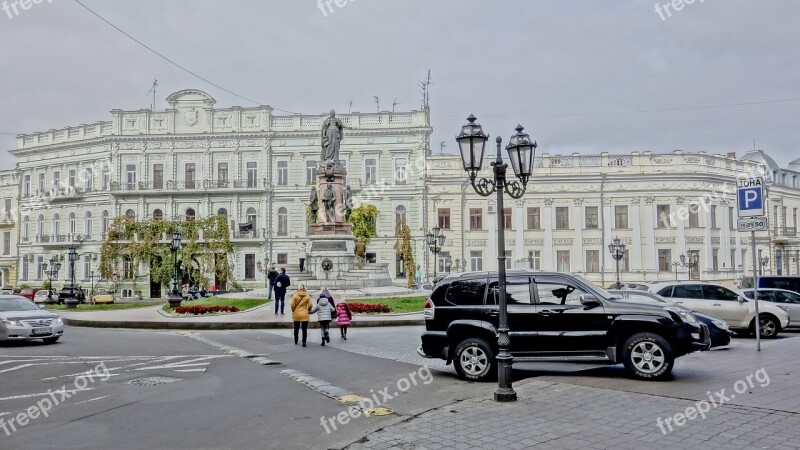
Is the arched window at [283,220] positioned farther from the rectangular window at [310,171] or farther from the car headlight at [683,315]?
the car headlight at [683,315]

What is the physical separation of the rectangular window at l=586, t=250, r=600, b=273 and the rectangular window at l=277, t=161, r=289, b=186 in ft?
92.8

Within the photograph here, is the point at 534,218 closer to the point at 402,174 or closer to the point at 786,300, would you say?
the point at 402,174

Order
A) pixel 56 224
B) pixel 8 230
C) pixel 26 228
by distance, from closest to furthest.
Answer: pixel 56 224
pixel 26 228
pixel 8 230

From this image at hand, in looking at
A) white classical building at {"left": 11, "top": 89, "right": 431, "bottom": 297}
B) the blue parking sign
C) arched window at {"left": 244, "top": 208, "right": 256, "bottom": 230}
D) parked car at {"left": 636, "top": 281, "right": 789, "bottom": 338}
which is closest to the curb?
parked car at {"left": 636, "top": 281, "right": 789, "bottom": 338}

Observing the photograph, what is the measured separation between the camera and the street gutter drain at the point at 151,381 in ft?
37.2

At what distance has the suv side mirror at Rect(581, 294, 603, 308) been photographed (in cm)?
1073

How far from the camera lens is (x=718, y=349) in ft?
50.3

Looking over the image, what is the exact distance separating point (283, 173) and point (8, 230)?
3436 cm

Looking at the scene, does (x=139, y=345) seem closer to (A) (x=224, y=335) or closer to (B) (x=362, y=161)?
(A) (x=224, y=335)

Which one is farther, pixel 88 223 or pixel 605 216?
pixel 88 223

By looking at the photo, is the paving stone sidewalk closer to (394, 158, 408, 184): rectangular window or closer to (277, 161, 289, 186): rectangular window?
(394, 158, 408, 184): rectangular window

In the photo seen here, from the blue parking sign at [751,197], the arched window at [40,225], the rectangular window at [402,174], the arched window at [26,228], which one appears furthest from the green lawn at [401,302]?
the arched window at [26,228]

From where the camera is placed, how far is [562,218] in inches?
2260

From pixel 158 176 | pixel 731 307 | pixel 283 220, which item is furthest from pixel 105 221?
pixel 731 307
